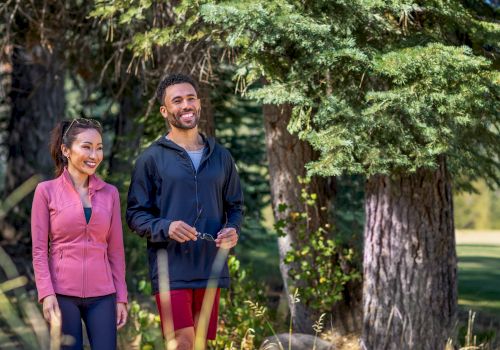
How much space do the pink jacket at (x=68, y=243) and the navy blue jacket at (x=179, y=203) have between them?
242 millimetres

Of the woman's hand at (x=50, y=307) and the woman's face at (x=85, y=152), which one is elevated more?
the woman's face at (x=85, y=152)

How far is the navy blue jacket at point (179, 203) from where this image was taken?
4672mm

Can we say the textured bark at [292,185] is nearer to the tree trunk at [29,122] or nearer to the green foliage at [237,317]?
the green foliage at [237,317]

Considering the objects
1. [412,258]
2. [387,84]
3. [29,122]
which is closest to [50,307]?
[387,84]

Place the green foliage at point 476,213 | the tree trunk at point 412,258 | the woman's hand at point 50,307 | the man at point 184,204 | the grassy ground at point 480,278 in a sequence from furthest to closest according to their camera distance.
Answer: the green foliage at point 476,213
the grassy ground at point 480,278
the tree trunk at point 412,258
the man at point 184,204
the woman's hand at point 50,307

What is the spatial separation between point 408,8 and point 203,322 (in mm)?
2556

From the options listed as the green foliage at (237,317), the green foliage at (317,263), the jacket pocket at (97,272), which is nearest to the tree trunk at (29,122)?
the green foliage at (237,317)

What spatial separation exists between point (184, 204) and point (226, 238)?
11.3 inches

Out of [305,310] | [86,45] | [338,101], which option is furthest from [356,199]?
[338,101]

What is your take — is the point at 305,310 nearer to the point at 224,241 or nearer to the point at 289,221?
the point at 289,221

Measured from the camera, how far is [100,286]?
177 inches

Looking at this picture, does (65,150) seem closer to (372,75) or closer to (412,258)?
(372,75)

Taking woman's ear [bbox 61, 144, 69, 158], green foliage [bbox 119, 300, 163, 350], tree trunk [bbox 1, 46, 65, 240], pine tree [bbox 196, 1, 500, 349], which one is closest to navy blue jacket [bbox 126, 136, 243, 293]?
woman's ear [bbox 61, 144, 69, 158]

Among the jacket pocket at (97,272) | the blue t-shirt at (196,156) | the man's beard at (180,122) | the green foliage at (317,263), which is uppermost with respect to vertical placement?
the man's beard at (180,122)
